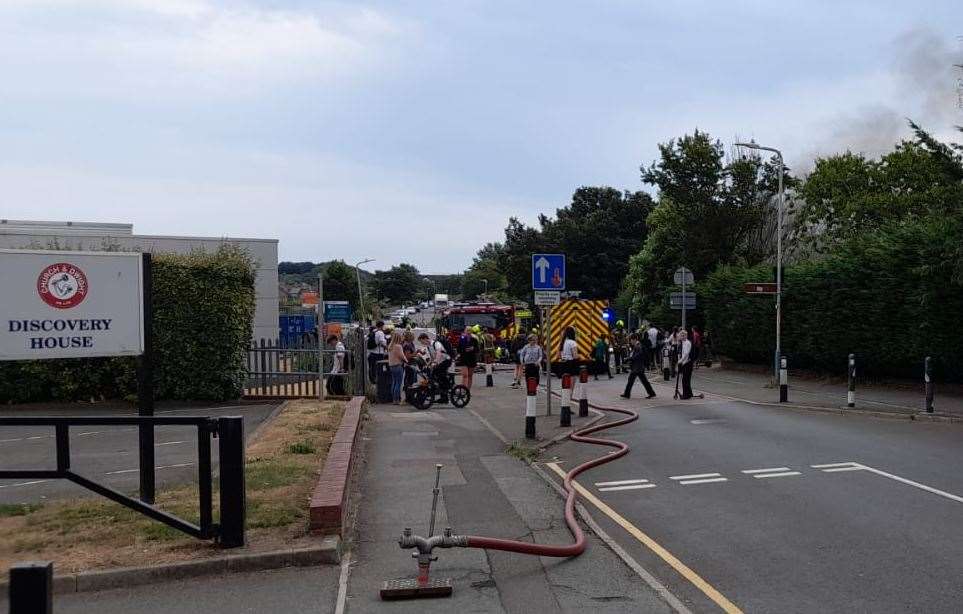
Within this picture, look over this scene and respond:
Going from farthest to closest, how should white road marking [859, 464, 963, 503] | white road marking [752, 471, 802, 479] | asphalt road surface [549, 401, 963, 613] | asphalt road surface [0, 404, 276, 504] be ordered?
white road marking [752, 471, 802, 479] < asphalt road surface [0, 404, 276, 504] < white road marking [859, 464, 963, 503] < asphalt road surface [549, 401, 963, 613]

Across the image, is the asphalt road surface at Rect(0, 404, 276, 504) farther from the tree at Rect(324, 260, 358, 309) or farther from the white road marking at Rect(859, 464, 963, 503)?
the tree at Rect(324, 260, 358, 309)

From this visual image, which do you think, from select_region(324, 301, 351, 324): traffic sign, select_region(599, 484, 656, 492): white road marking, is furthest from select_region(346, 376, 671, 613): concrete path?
select_region(324, 301, 351, 324): traffic sign

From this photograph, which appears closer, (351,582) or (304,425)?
(351,582)

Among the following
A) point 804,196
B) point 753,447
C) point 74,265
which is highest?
point 804,196

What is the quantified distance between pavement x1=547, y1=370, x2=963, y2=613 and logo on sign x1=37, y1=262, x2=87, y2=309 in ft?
17.8

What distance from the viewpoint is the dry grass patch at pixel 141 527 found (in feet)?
22.1

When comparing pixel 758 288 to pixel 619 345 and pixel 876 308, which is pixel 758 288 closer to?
pixel 876 308

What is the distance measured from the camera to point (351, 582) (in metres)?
6.41

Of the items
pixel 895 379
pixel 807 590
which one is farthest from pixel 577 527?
pixel 895 379

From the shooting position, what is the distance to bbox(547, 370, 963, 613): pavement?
6.20 m

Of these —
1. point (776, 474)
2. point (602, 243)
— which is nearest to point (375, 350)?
point (776, 474)

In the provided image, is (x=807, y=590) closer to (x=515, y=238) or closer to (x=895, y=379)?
(x=895, y=379)

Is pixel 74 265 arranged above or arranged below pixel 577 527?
above

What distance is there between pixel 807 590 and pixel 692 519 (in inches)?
87.3
